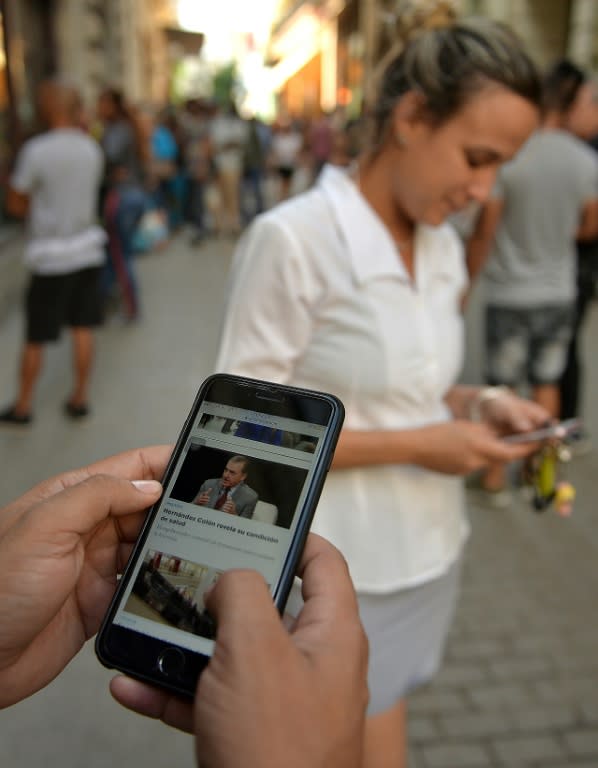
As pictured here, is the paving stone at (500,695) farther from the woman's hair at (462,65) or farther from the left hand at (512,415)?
the woman's hair at (462,65)

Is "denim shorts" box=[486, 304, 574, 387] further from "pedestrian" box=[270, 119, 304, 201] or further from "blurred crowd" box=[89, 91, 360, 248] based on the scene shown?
"pedestrian" box=[270, 119, 304, 201]

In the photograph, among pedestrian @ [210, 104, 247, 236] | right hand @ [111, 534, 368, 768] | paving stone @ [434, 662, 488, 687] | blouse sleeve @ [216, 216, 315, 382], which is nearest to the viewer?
right hand @ [111, 534, 368, 768]

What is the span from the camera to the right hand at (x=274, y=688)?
0.65 m

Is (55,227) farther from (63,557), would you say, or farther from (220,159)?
(220,159)

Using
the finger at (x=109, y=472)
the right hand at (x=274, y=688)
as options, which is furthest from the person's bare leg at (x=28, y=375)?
the right hand at (x=274, y=688)

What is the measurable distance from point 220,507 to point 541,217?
10.6ft

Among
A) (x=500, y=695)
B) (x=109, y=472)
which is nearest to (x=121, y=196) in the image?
(x=500, y=695)

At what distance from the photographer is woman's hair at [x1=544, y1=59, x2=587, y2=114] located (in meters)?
3.80

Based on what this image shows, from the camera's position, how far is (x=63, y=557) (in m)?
0.81

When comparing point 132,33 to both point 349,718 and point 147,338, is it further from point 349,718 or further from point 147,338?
point 349,718

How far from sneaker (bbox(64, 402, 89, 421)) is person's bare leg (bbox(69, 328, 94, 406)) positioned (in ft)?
0.07

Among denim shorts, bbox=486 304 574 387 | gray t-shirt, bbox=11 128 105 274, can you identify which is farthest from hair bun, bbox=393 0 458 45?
gray t-shirt, bbox=11 128 105 274

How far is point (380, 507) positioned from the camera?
1.65 m

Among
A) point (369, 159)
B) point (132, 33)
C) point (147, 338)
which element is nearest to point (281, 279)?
point (369, 159)
